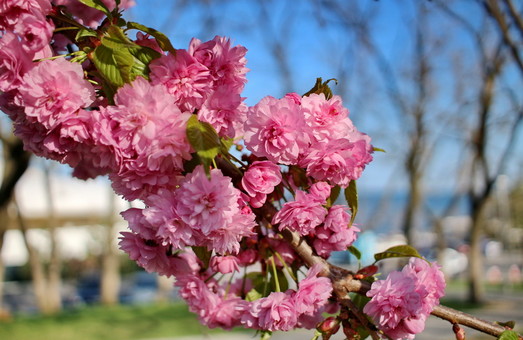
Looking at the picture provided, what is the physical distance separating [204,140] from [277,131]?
138mm

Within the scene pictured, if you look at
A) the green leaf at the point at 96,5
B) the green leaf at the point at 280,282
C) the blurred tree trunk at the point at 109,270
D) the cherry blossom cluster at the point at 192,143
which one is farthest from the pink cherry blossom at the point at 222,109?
the blurred tree trunk at the point at 109,270

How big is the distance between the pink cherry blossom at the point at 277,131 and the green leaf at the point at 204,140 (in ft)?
0.35

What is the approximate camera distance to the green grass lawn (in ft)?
25.9

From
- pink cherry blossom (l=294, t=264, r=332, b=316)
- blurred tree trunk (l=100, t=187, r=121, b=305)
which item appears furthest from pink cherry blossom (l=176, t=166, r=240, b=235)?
blurred tree trunk (l=100, t=187, r=121, b=305)

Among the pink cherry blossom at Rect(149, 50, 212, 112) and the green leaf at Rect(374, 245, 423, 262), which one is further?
the green leaf at Rect(374, 245, 423, 262)

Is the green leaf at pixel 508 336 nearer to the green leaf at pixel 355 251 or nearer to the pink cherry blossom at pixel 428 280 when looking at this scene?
the pink cherry blossom at pixel 428 280

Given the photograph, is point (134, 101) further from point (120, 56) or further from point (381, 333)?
point (381, 333)

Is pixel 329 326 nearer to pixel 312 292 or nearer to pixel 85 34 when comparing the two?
pixel 312 292

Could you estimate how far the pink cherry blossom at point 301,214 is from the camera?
0.87m

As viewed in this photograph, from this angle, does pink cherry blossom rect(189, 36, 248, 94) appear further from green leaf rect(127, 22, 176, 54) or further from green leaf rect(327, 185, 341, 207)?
green leaf rect(327, 185, 341, 207)

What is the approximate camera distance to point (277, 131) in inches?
32.9

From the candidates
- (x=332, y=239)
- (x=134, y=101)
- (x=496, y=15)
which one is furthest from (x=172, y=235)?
(x=496, y=15)

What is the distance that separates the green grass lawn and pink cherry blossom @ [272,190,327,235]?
6383mm

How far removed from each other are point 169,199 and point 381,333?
43 cm
